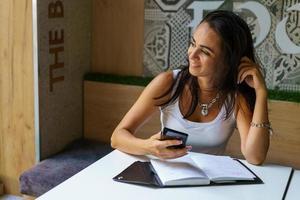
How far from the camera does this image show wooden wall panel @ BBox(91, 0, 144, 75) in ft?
9.87

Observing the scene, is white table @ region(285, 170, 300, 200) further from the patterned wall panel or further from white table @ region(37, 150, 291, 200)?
the patterned wall panel

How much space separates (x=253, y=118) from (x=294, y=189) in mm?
398

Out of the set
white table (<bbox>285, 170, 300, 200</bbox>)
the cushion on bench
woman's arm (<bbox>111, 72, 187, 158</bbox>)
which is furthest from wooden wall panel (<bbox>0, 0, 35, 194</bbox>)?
white table (<bbox>285, 170, 300, 200</bbox>)

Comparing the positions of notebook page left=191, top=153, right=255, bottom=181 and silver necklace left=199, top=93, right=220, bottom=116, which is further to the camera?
silver necklace left=199, top=93, right=220, bottom=116

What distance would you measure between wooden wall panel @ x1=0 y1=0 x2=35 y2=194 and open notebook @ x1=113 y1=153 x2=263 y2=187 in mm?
1302

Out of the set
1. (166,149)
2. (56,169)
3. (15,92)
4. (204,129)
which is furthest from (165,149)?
(15,92)

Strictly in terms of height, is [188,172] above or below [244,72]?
below

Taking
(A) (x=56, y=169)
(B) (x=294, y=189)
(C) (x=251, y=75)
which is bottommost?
(A) (x=56, y=169)

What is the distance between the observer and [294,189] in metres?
1.53

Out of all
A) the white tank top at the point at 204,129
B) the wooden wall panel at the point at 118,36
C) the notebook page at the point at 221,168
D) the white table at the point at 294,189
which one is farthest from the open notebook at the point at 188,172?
the wooden wall panel at the point at 118,36

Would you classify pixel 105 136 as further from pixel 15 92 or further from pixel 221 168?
pixel 221 168

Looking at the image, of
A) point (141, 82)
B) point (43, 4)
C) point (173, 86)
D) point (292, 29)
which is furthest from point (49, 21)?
point (292, 29)

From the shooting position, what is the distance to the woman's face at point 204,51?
1820 millimetres

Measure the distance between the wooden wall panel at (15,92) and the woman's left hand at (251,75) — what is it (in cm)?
133
